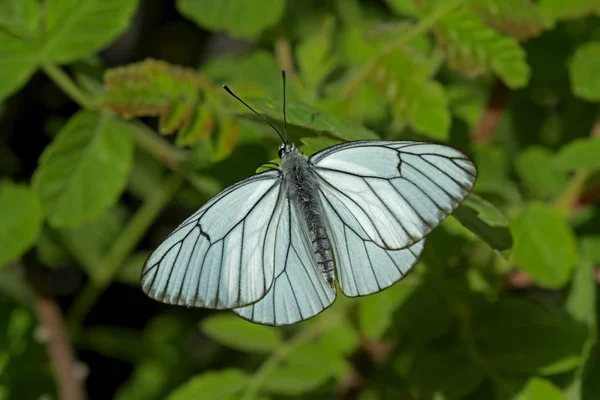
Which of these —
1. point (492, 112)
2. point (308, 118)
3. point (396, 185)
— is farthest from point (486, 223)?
point (492, 112)

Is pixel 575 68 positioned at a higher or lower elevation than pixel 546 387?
higher

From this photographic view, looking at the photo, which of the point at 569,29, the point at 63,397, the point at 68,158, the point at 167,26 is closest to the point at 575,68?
the point at 569,29

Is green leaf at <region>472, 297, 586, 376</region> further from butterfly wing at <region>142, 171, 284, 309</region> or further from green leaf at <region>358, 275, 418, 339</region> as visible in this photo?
butterfly wing at <region>142, 171, 284, 309</region>

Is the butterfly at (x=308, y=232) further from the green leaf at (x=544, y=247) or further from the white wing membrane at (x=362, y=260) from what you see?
the green leaf at (x=544, y=247)

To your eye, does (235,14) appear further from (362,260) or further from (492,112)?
(362,260)

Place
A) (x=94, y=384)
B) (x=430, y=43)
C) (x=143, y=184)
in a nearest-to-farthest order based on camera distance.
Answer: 1. (x=430, y=43)
2. (x=143, y=184)
3. (x=94, y=384)

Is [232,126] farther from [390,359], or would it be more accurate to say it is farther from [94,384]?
[94,384]

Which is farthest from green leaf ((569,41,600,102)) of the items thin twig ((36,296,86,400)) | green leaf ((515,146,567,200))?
thin twig ((36,296,86,400))

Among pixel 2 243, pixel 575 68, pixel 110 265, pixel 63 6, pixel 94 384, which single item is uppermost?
pixel 63 6
